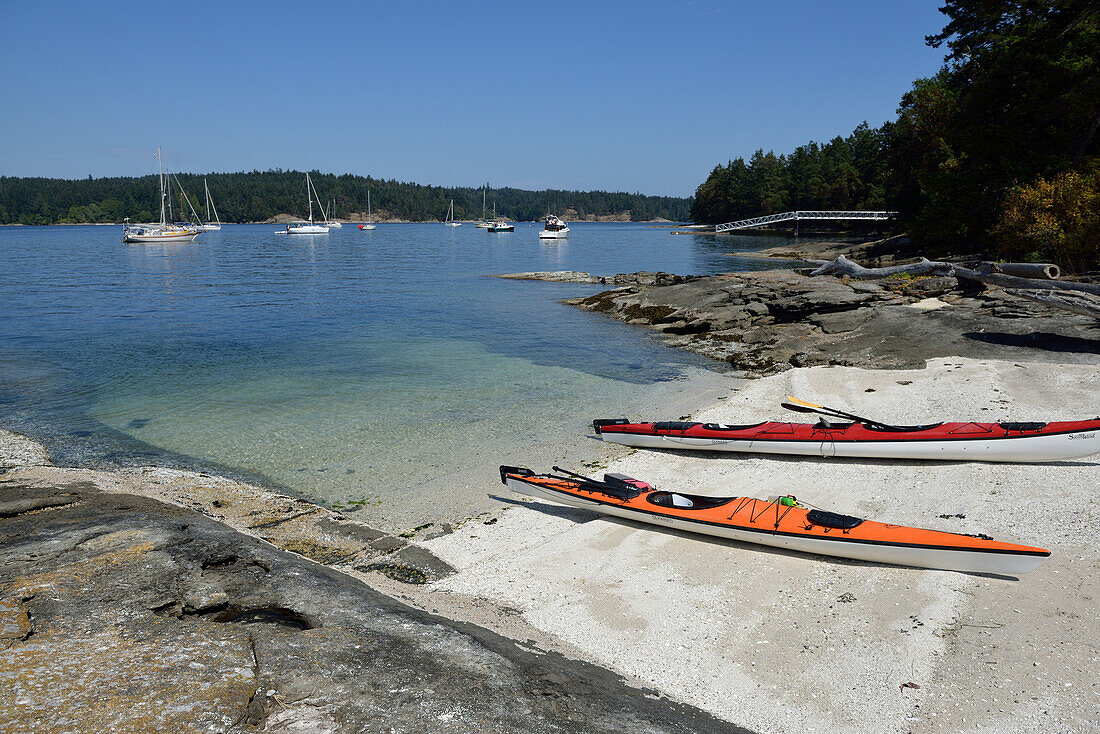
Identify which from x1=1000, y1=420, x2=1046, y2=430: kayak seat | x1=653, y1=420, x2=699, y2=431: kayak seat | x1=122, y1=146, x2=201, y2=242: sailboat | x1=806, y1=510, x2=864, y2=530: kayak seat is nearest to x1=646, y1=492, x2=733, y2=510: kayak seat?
x1=806, y1=510, x2=864, y2=530: kayak seat

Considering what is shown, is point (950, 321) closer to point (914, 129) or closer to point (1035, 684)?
point (1035, 684)

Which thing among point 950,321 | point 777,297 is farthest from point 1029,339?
point 777,297

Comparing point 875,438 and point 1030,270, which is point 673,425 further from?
point 1030,270

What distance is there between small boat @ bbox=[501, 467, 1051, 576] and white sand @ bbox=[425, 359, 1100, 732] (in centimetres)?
21

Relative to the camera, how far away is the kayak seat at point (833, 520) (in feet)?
24.1

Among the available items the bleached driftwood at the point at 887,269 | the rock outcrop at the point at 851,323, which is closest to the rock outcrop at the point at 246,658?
the rock outcrop at the point at 851,323

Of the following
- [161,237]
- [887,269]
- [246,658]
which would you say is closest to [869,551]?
[246,658]

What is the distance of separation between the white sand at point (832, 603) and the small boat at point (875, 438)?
0.26 m

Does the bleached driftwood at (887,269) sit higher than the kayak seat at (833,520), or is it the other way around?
the bleached driftwood at (887,269)

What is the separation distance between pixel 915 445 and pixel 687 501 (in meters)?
4.66

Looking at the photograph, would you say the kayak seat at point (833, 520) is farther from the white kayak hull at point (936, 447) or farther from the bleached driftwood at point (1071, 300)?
the bleached driftwood at point (1071, 300)

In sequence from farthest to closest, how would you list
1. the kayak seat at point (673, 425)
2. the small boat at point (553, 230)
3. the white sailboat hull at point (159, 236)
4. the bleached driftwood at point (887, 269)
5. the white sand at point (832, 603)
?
the small boat at point (553, 230)
the white sailboat hull at point (159, 236)
the bleached driftwood at point (887, 269)
the kayak seat at point (673, 425)
the white sand at point (832, 603)

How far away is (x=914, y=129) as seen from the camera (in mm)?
50250

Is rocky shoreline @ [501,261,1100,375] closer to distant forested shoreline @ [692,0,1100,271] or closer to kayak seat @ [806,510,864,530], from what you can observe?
distant forested shoreline @ [692,0,1100,271]
